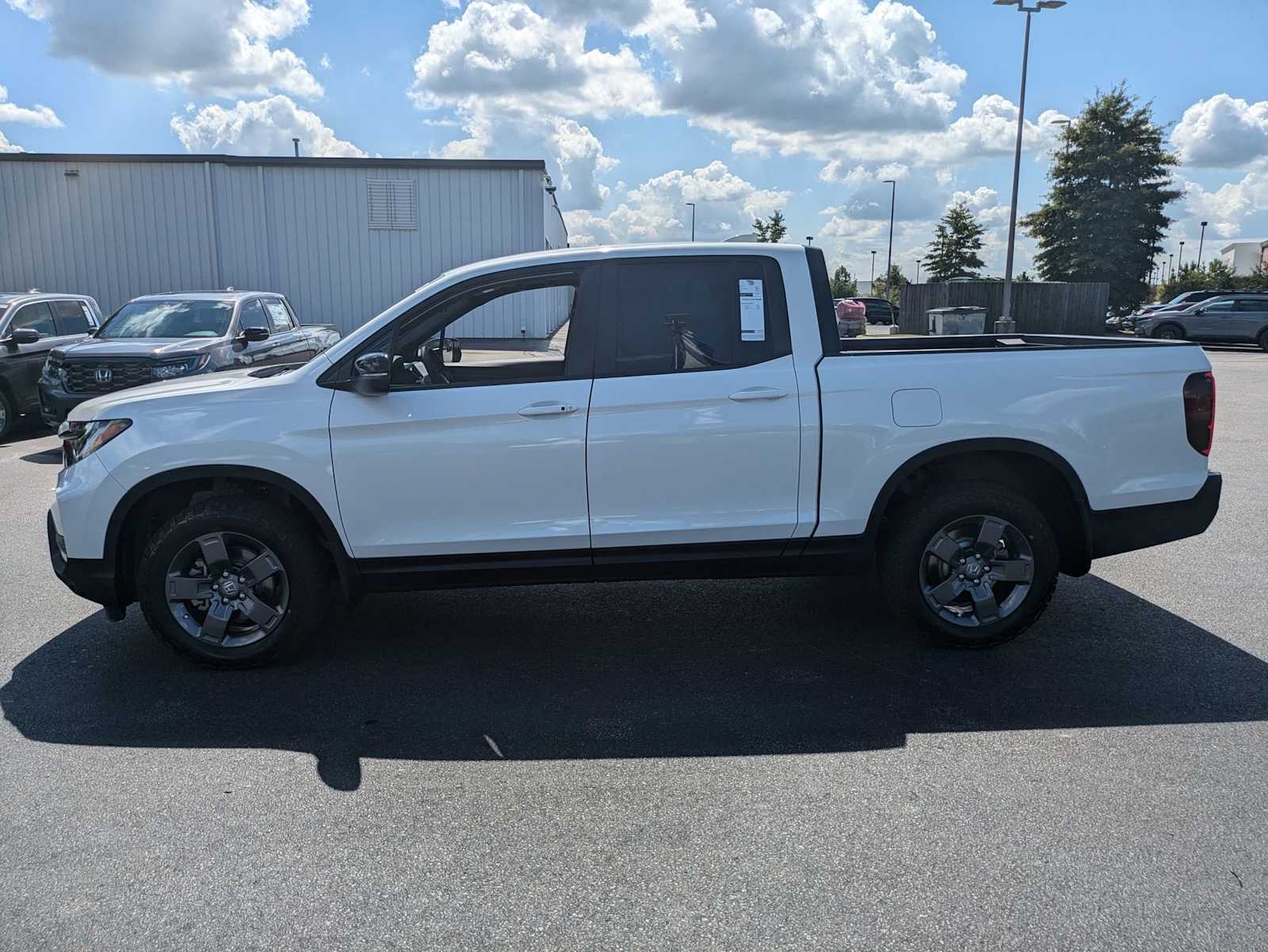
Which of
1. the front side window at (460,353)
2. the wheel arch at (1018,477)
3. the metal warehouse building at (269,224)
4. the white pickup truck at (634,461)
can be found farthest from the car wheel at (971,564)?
the metal warehouse building at (269,224)

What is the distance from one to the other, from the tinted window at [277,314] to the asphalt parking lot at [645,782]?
776cm

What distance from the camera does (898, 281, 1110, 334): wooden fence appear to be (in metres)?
37.5

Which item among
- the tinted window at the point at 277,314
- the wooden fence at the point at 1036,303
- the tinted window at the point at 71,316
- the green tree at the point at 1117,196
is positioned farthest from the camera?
the green tree at the point at 1117,196

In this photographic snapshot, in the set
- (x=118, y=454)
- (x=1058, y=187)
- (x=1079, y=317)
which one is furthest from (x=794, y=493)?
(x=1058, y=187)

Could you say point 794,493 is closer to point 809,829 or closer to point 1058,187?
point 809,829

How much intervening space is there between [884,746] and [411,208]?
935 inches

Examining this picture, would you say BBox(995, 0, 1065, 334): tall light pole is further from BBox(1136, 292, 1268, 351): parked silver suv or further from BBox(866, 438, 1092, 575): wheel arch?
BBox(866, 438, 1092, 575): wheel arch

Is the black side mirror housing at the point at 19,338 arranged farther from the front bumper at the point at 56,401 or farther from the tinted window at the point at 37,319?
the front bumper at the point at 56,401

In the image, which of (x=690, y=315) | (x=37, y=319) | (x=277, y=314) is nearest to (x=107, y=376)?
(x=277, y=314)

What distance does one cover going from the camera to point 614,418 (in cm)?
459

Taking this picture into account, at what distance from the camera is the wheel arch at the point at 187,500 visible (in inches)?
181

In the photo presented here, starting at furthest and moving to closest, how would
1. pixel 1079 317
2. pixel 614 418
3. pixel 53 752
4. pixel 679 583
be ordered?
1. pixel 1079 317
2. pixel 679 583
3. pixel 614 418
4. pixel 53 752

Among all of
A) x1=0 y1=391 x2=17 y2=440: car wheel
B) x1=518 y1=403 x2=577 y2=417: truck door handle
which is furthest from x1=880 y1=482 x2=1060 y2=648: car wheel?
x1=0 y1=391 x2=17 y2=440: car wheel

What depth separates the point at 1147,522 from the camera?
16.1ft
